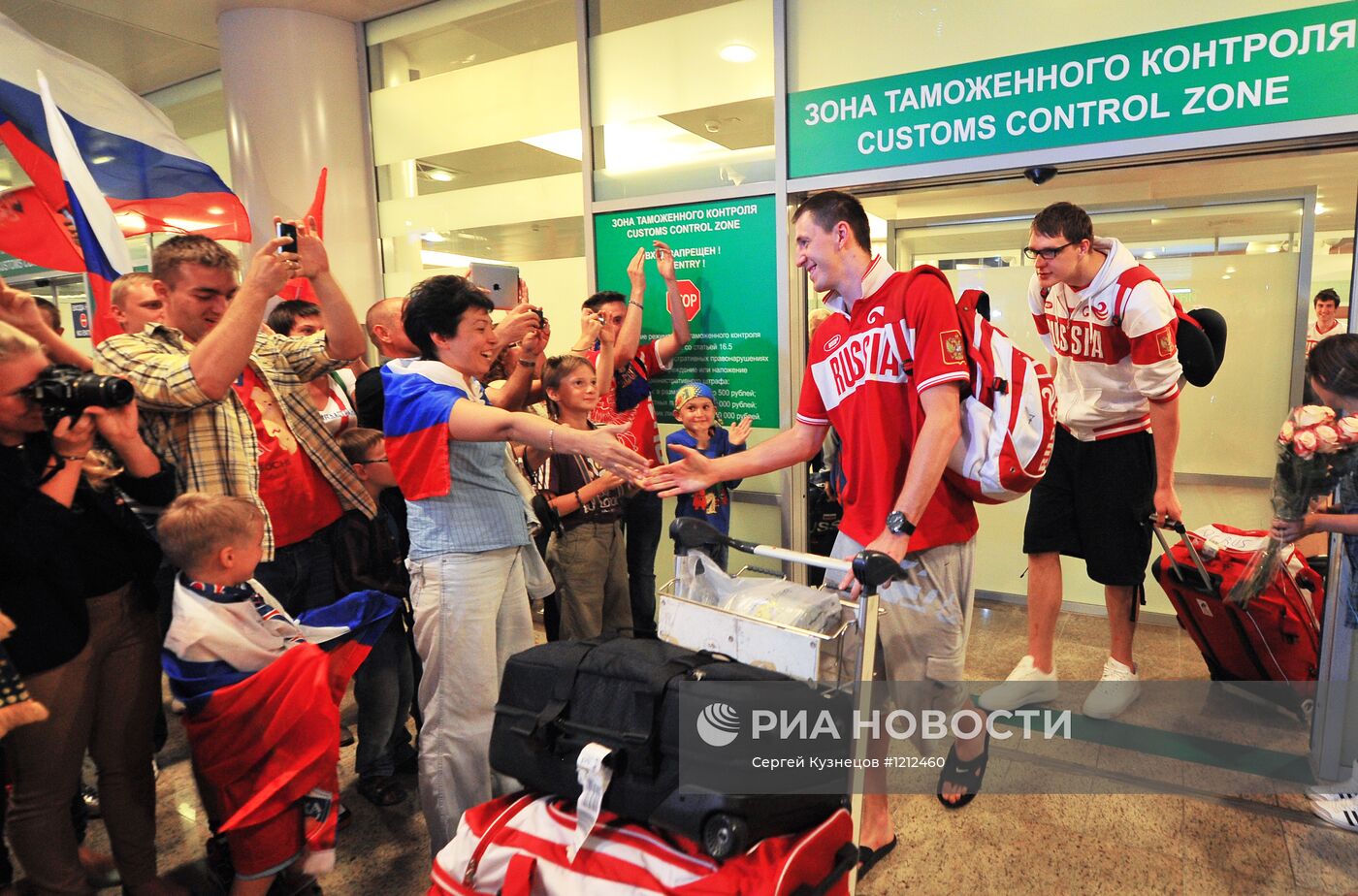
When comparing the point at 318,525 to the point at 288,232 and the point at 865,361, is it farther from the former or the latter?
the point at 865,361

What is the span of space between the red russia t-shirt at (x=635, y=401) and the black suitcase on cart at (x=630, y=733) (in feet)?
6.49

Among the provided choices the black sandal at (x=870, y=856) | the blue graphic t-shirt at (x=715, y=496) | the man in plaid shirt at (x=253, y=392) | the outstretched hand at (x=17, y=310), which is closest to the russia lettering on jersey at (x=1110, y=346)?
the blue graphic t-shirt at (x=715, y=496)

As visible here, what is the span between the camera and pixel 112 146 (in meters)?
3.58

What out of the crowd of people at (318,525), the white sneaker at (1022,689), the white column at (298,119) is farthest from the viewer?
the white column at (298,119)

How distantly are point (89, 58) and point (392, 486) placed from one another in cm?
477

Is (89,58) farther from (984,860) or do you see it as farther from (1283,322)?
(1283,322)

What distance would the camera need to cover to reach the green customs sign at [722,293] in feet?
11.7

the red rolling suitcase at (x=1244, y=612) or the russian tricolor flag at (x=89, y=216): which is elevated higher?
the russian tricolor flag at (x=89, y=216)

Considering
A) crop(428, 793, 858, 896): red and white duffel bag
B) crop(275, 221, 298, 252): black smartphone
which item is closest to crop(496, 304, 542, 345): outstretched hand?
crop(275, 221, 298, 252): black smartphone

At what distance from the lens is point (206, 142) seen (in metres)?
5.92

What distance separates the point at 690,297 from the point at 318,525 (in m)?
1.90

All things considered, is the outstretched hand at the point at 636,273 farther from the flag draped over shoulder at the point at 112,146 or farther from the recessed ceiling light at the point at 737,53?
the flag draped over shoulder at the point at 112,146

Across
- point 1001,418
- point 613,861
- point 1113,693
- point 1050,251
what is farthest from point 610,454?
point 1113,693

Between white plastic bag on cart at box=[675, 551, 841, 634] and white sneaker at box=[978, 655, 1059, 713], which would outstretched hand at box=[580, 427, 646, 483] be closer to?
white plastic bag on cart at box=[675, 551, 841, 634]
